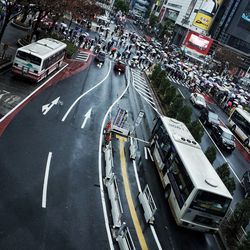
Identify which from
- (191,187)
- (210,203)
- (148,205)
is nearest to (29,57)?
(148,205)

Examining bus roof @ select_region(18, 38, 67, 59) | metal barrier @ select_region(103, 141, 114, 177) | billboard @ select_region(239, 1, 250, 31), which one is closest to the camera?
metal barrier @ select_region(103, 141, 114, 177)

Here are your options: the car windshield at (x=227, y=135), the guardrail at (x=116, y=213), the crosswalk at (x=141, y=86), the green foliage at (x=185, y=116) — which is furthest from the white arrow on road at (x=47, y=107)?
the car windshield at (x=227, y=135)

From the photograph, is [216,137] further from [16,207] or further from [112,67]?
[16,207]

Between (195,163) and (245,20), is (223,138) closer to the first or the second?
(195,163)

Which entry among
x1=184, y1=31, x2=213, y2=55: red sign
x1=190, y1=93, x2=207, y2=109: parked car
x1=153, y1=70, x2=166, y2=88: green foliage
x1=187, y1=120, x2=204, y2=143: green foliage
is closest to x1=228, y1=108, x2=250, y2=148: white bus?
x1=190, y1=93, x2=207, y2=109: parked car

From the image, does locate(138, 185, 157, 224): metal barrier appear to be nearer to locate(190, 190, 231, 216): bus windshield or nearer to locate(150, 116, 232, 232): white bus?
locate(150, 116, 232, 232): white bus

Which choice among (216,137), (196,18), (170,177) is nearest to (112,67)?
(216,137)
